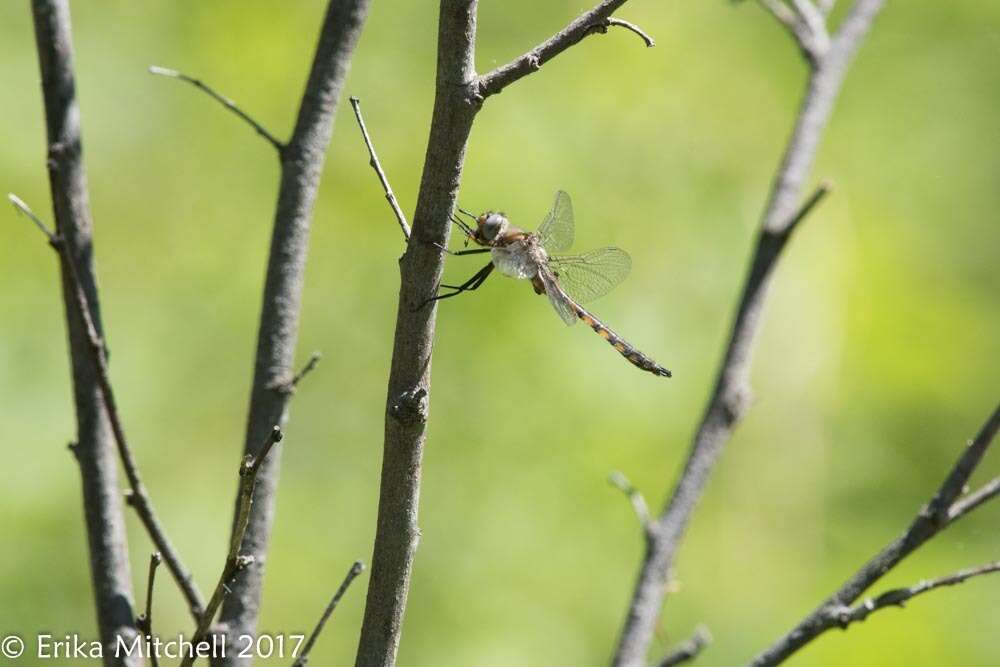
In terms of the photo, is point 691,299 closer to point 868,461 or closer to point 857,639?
point 868,461

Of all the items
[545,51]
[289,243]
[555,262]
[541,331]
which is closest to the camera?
[545,51]

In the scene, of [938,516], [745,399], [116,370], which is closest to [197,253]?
[116,370]

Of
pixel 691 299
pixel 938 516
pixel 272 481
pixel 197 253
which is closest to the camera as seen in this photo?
pixel 938 516

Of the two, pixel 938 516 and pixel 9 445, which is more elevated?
pixel 9 445

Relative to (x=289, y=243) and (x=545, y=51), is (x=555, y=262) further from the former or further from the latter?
(x=545, y=51)

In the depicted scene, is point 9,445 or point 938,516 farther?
point 9,445

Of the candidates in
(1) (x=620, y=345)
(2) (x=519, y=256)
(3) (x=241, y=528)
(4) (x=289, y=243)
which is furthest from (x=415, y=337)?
(1) (x=620, y=345)

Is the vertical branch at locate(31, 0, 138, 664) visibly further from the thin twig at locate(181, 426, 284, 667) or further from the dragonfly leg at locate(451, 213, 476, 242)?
the dragonfly leg at locate(451, 213, 476, 242)

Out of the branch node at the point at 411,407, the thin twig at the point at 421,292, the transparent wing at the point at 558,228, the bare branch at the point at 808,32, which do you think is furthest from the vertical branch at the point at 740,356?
the branch node at the point at 411,407
